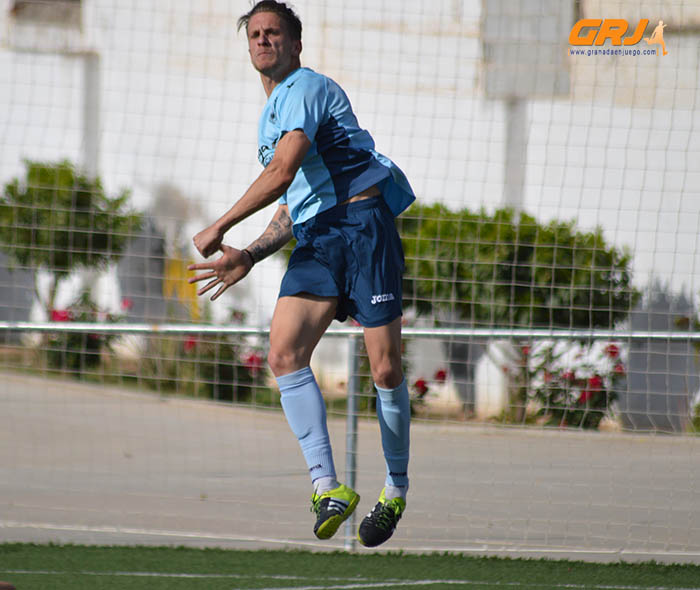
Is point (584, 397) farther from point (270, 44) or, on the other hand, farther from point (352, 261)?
point (270, 44)

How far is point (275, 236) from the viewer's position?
14.8 feet

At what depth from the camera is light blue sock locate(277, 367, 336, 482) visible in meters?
4.19

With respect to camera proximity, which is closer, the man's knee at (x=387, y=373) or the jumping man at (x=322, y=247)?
the jumping man at (x=322, y=247)

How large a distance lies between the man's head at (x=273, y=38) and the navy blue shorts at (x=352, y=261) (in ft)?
2.06

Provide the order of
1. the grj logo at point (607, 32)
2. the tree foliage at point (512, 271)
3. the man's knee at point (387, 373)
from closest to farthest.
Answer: the man's knee at point (387, 373), the grj logo at point (607, 32), the tree foliage at point (512, 271)

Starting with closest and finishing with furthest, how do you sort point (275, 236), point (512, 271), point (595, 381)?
point (275, 236) < point (595, 381) < point (512, 271)

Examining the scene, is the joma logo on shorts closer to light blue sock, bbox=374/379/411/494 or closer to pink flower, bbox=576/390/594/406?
light blue sock, bbox=374/379/411/494

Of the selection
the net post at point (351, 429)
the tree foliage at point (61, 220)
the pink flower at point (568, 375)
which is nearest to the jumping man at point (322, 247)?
the net post at point (351, 429)

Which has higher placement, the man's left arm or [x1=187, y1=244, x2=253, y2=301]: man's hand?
the man's left arm

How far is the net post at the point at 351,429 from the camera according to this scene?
670 centimetres

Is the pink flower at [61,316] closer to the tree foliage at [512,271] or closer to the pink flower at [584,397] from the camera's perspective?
the tree foliage at [512,271]

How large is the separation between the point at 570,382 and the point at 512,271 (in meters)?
1.72

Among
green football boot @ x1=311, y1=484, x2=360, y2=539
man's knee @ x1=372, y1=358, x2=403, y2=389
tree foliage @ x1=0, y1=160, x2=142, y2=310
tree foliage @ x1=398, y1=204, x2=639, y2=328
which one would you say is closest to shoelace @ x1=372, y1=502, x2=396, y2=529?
green football boot @ x1=311, y1=484, x2=360, y2=539

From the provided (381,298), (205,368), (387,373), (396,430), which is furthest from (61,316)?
(381,298)
